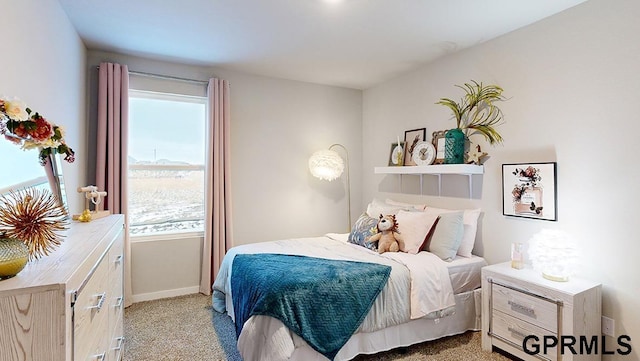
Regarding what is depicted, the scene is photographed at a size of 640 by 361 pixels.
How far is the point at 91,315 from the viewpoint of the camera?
1254mm

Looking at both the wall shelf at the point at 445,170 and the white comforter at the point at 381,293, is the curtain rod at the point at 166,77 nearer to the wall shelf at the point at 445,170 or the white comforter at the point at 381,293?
the white comforter at the point at 381,293

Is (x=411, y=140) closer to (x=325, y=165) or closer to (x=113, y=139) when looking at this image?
(x=325, y=165)

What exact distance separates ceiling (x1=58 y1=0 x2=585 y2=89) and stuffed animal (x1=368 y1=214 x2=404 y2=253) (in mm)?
1670

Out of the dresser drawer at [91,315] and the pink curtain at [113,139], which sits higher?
the pink curtain at [113,139]

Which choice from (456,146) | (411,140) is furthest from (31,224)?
(411,140)

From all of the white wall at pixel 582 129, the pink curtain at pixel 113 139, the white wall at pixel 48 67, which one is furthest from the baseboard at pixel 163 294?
the white wall at pixel 582 129

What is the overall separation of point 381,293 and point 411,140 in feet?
6.89

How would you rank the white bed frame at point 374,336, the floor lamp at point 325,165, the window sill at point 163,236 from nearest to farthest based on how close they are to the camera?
the white bed frame at point 374,336 → the window sill at point 163,236 → the floor lamp at point 325,165

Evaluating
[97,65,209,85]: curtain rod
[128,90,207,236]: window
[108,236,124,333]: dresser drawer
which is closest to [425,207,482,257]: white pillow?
[108,236,124,333]: dresser drawer

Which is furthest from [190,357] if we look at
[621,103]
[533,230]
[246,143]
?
[621,103]

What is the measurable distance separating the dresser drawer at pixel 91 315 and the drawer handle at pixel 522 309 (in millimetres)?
2495

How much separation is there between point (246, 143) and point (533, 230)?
307 centimetres

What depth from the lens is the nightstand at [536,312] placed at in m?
2.06

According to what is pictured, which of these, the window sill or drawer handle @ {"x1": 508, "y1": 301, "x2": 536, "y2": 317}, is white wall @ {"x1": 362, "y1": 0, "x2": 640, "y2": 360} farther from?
the window sill
